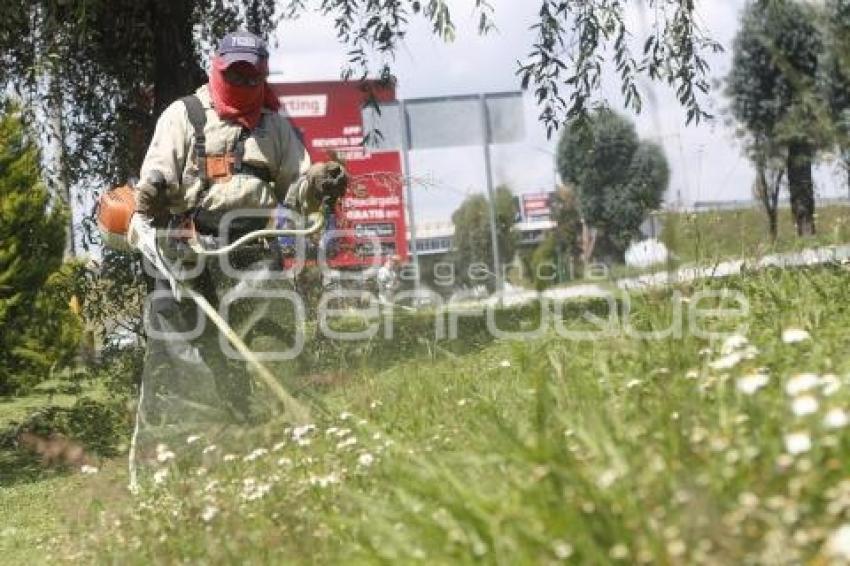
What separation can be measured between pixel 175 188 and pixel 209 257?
0.39 meters

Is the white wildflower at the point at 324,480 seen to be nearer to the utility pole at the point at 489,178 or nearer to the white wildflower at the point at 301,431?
the white wildflower at the point at 301,431

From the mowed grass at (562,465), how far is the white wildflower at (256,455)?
3 centimetres

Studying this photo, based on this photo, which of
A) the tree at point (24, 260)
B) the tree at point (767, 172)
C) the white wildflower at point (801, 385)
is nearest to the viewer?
the white wildflower at point (801, 385)

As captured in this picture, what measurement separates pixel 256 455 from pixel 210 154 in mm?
2205

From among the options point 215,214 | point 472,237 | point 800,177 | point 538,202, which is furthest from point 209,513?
point 538,202

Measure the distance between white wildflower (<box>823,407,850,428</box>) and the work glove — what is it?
370 centimetres

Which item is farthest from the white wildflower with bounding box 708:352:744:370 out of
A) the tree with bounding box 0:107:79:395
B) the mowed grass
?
the tree with bounding box 0:107:79:395

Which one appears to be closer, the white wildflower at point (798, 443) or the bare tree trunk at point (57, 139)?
the white wildflower at point (798, 443)

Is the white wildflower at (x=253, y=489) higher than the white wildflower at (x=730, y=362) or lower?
lower

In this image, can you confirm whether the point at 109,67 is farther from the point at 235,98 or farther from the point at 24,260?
the point at 235,98

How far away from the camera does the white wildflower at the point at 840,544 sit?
2.00m

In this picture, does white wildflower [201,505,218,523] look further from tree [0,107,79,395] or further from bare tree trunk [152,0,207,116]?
tree [0,107,79,395]

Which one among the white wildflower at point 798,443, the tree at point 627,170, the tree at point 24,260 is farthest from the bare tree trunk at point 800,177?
the tree at point 24,260

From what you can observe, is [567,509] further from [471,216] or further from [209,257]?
[471,216]
